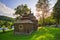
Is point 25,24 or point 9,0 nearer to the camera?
point 9,0

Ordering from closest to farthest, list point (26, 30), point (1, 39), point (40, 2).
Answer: point (1, 39), point (40, 2), point (26, 30)

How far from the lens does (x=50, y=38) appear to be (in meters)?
5.88

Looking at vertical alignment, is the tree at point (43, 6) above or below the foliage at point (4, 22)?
above

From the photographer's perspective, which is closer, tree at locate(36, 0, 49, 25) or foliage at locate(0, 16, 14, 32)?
foliage at locate(0, 16, 14, 32)

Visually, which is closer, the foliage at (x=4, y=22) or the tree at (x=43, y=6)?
the foliage at (x=4, y=22)

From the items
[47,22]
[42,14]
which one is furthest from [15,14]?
[47,22]

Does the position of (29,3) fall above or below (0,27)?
above

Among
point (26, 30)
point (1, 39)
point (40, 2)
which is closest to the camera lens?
point (1, 39)

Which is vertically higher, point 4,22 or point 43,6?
point 43,6

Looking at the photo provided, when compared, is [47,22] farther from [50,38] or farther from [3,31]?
[3,31]

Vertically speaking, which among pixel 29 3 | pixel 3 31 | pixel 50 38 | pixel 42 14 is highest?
pixel 29 3

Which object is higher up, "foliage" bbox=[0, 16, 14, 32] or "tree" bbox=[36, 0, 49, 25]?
"tree" bbox=[36, 0, 49, 25]

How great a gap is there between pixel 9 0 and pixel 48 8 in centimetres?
160

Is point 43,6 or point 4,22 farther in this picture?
point 43,6
